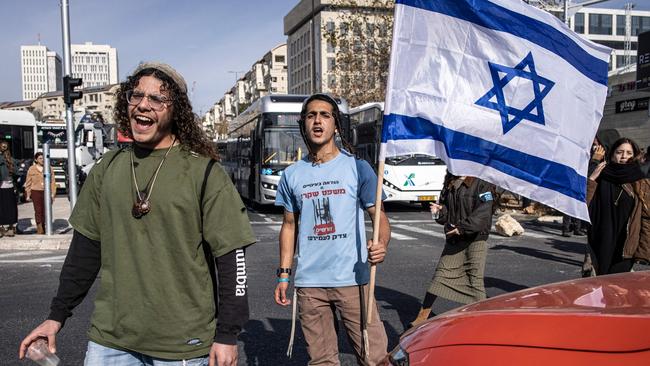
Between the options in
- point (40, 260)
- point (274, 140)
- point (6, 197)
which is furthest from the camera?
point (274, 140)

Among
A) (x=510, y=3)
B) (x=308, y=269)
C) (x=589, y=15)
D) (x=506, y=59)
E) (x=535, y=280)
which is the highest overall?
(x=589, y=15)

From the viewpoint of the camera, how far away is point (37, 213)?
45.5 feet

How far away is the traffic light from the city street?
3.59 m

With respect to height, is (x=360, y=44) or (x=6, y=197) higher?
(x=360, y=44)

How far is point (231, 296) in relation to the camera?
2.55 metres

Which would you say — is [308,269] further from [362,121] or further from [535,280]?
[362,121]

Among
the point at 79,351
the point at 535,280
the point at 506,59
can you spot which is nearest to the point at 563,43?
the point at 506,59

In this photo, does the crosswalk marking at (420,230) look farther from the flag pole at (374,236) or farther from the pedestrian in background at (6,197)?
the flag pole at (374,236)

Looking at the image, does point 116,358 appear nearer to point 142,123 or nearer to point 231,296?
point 231,296

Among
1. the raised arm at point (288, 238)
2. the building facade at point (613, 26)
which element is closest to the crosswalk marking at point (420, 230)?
the raised arm at point (288, 238)

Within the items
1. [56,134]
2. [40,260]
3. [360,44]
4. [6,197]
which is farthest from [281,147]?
[360,44]

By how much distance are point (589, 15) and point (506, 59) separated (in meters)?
85.3

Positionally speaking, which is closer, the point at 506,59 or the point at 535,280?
the point at 506,59

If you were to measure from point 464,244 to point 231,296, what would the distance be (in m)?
3.95
